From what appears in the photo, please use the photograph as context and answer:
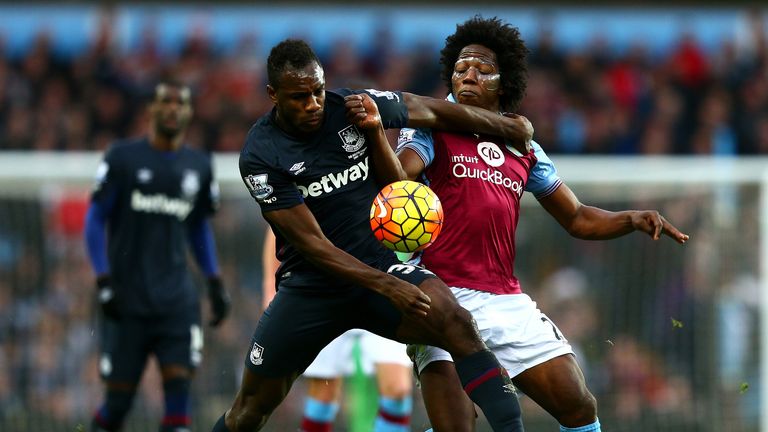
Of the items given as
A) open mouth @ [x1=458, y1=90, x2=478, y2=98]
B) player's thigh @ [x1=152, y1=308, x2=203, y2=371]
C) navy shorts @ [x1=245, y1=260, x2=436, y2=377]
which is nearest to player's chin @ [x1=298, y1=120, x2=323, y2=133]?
navy shorts @ [x1=245, y1=260, x2=436, y2=377]

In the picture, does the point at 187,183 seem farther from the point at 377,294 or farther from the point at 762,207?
the point at 762,207

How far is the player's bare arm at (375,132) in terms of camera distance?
590 centimetres

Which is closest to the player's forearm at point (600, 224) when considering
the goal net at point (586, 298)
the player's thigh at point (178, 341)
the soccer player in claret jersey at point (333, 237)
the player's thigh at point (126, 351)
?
the soccer player in claret jersey at point (333, 237)

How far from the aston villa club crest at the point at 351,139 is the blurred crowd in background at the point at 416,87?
7.65 m

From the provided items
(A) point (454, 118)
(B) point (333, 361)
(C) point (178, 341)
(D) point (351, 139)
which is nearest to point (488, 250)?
(A) point (454, 118)

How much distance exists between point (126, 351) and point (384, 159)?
3.49 metres

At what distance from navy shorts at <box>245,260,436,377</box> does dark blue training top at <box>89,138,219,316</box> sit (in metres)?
2.80

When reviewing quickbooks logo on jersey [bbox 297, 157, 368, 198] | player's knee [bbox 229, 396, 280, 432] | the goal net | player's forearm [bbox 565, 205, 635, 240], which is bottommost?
A: the goal net

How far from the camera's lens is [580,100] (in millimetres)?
15352

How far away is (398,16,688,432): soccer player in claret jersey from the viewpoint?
6043 millimetres

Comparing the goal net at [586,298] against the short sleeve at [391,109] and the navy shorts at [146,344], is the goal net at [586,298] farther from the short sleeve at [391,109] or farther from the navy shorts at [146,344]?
the short sleeve at [391,109]

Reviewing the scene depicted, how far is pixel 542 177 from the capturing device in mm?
6523

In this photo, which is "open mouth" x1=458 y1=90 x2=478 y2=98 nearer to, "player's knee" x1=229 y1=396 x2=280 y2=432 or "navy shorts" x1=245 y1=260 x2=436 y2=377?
"navy shorts" x1=245 y1=260 x2=436 y2=377

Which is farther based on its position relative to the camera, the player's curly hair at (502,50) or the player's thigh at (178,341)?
the player's thigh at (178,341)
